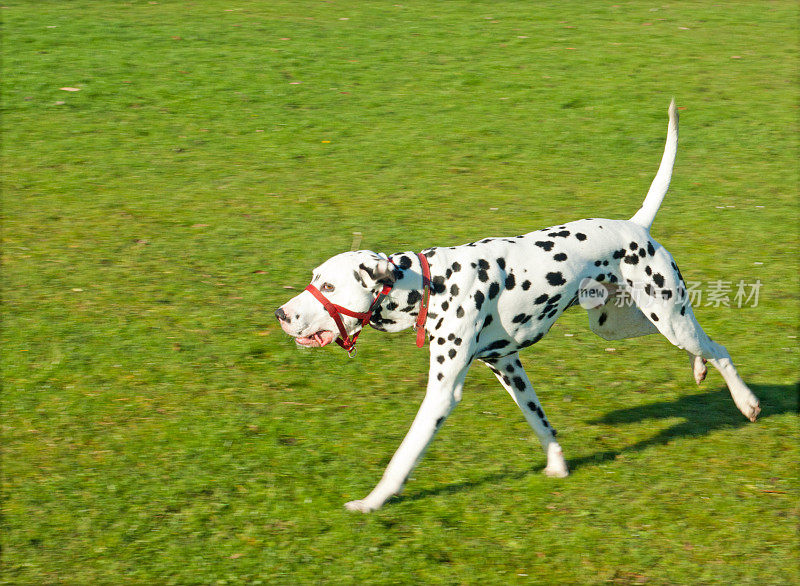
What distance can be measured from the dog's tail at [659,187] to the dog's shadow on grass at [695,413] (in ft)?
5.75

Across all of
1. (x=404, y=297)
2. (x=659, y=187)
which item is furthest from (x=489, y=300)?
(x=659, y=187)

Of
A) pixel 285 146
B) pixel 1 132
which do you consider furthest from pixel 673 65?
pixel 1 132

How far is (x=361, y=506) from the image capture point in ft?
20.8

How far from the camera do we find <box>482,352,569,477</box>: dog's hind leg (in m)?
6.71

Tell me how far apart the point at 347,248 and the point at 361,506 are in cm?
523

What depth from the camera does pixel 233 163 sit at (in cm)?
1425

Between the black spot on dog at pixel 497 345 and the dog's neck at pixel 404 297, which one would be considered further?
the black spot on dog at pixel 497 345

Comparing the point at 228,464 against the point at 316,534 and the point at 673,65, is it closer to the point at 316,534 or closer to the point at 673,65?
the point at 316,534

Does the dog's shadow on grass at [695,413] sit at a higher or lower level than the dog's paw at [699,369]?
lower

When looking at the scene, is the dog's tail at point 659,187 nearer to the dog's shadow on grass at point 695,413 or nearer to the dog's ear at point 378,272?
the dog's shadow on grass at point 695,413


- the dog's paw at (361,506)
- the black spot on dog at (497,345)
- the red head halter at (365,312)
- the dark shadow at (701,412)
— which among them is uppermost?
the red head halter at (365,312)

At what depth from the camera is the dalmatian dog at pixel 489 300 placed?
5.91 metres

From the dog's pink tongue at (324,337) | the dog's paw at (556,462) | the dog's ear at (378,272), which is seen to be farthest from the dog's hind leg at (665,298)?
the dog's pink tongue at (324,337)

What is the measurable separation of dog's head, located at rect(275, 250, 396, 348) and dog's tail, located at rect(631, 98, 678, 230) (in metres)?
2.18
